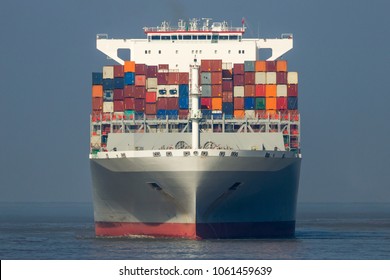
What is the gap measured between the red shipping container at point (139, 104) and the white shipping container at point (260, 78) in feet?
21.6

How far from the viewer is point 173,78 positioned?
210 feet

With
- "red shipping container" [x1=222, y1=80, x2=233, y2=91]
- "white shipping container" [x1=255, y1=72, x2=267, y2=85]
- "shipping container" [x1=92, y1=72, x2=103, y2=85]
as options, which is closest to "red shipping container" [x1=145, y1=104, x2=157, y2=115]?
"shipping container" [x1=92, y1=72, x2=103, y2=85]

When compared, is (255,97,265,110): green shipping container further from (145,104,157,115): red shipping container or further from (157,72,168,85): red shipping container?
(145,104,157,115): red shipping container

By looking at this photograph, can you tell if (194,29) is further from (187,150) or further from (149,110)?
(187,150)

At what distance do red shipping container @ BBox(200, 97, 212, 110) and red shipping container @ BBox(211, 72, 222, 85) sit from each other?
3.26 feet

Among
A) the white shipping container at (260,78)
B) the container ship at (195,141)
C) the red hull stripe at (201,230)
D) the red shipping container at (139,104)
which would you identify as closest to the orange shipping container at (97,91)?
the container ship at (195,141)

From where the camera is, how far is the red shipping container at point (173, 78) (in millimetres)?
63781

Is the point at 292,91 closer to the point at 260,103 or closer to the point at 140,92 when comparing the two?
the point at 260,103

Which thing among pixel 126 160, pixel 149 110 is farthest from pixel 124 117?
pixel 126 160

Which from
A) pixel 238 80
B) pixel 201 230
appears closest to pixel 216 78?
pixel 238 80

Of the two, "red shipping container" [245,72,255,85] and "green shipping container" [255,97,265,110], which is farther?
"red shipping container" [245,72,255,85]

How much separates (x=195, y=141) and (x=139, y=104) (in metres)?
7.94

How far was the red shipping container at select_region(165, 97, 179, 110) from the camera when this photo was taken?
207ft

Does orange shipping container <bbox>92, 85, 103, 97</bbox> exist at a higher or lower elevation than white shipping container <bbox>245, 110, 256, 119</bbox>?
higher
